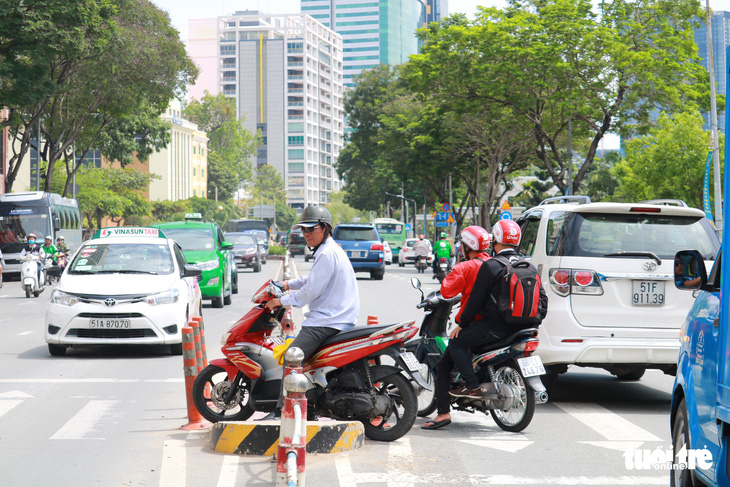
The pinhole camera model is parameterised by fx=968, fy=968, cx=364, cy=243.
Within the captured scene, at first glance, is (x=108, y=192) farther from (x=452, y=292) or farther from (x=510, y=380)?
(x=510, y=380)

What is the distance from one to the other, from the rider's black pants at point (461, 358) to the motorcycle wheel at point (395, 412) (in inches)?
18.4

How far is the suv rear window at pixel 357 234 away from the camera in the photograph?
3497cm

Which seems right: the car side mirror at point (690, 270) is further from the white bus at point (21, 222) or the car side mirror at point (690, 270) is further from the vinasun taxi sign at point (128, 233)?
the white bus at point (21, 222)

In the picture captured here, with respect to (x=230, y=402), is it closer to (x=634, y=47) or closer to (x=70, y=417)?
(x=70, y=417)

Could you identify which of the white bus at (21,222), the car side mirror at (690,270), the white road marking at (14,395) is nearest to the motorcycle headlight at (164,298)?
the white road marking at (14,395)

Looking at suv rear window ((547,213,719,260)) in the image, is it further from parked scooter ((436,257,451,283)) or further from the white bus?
the white bus

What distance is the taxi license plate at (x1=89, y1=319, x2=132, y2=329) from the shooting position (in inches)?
484

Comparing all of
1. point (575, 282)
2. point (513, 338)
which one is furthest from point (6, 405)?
point (575, 282)

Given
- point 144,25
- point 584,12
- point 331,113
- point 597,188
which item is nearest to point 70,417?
point 584,12

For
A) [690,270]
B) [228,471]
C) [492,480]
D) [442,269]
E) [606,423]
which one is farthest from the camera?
[442,269]

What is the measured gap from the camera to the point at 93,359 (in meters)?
12.4

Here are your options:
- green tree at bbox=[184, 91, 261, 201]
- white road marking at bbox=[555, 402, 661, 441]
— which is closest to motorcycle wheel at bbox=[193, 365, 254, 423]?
white road marking at bbox=[555, 402, 661, 441]

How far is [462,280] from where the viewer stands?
7.64m

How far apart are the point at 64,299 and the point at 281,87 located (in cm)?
16509
